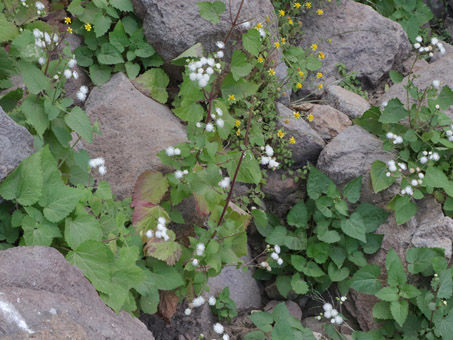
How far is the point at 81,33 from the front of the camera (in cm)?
420

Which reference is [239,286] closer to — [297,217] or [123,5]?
[297,217]

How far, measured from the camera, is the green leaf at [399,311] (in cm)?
355

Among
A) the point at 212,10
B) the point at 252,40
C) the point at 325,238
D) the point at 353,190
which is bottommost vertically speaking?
the point at 325,238

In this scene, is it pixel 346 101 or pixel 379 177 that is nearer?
pixel 379 177

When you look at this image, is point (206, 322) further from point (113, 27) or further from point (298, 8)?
point (298, 8)

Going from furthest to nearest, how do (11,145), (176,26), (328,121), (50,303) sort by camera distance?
(328,121) < (176,26) < (11,145) < (50,303)

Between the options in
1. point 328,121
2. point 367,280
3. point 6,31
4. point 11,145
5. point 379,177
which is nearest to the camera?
point 11,145

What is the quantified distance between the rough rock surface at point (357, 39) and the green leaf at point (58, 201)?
2971 mm

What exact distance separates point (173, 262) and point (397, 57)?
323 centimetres

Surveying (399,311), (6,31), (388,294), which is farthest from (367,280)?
(6,31)

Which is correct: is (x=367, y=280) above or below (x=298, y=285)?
above

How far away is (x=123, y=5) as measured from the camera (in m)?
4.18

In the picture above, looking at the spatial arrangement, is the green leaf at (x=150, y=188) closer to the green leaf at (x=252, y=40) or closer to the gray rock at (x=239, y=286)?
the gray rock at (x=239, y=286)

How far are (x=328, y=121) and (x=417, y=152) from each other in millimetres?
778
